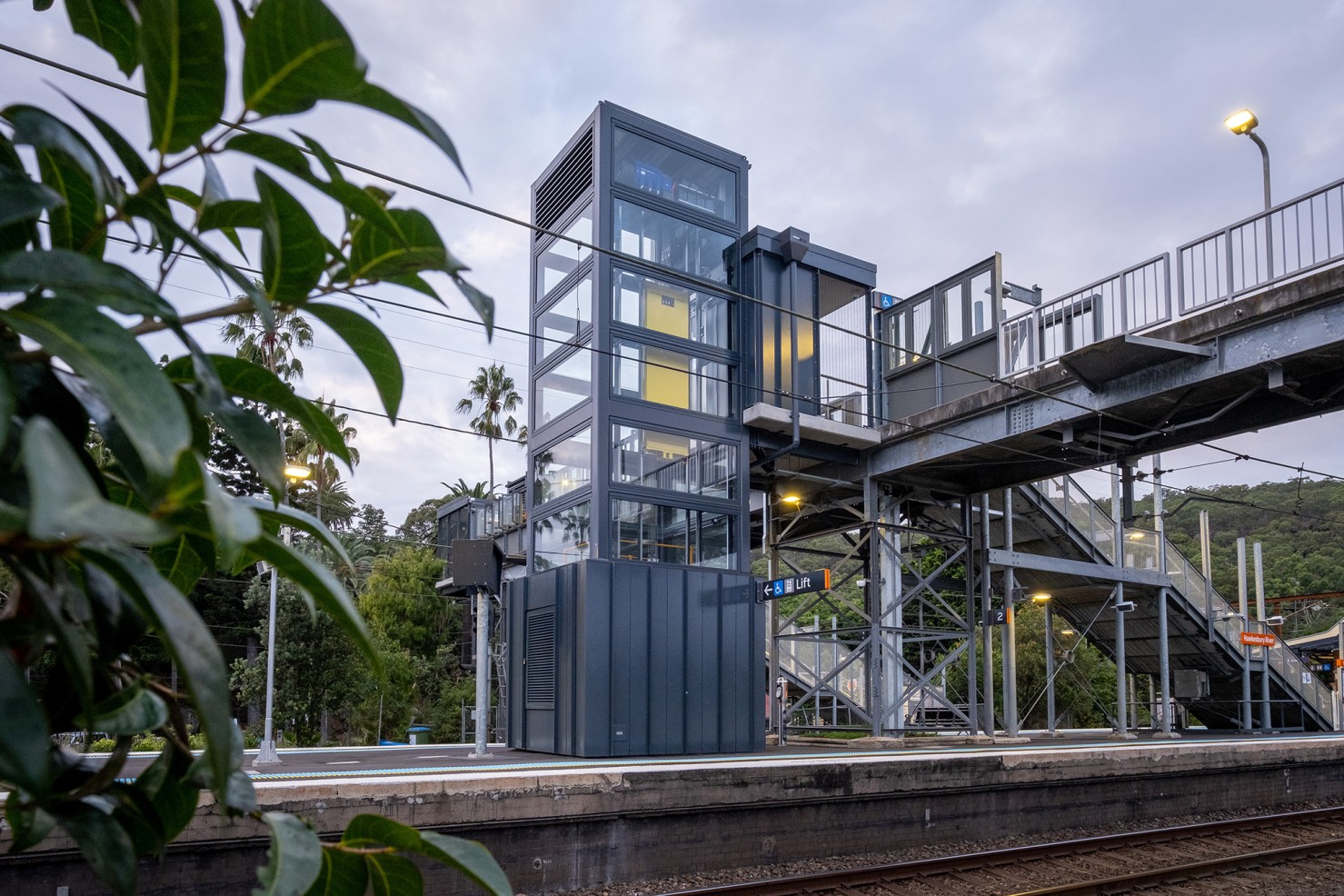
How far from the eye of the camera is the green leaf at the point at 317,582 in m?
0.84

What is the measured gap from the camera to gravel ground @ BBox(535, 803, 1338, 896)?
10.5m

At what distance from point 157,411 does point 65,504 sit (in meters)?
0.14

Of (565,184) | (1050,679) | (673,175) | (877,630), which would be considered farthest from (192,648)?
(1050,679)

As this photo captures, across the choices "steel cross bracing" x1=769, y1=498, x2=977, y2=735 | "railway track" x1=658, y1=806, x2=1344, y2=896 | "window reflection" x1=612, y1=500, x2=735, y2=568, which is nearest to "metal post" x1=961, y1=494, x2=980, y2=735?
"steel cross bracing" x1=769, y1=498, x2=977, y2=735

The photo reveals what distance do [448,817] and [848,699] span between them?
1159 centimetres

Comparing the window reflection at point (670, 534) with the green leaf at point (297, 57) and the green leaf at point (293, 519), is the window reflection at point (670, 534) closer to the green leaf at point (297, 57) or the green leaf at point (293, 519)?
the green leaf at point (293, 519)

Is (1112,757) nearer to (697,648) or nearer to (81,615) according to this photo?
(697,648)

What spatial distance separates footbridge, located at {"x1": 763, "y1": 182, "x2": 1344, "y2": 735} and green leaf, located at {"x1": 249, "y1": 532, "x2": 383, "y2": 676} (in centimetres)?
1338

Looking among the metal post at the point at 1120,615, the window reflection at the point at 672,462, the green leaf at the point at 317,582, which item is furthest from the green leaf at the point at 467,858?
the metal post at the point at 1120,615

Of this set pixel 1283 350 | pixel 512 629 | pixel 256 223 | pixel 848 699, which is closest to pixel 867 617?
pixel 848 699

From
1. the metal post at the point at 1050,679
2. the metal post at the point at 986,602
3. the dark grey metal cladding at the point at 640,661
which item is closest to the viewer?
the dark grey metal cladding at the point at 640,661

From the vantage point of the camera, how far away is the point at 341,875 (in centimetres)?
88

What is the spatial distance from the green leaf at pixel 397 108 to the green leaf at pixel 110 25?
232 millimetres

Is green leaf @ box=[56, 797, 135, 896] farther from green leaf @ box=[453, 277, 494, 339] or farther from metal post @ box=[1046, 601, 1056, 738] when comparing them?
metal post @ box=[1046, 601, 1056, 738]
